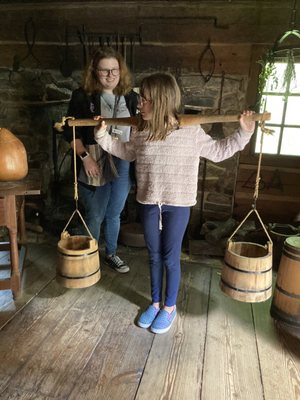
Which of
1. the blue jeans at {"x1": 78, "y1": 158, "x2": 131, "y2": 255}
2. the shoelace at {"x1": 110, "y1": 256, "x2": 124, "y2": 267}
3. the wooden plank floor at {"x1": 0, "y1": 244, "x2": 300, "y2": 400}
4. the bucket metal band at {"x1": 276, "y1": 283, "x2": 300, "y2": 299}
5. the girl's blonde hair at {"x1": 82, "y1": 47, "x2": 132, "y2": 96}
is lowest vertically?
the wooden plank floor at {"x1": 0, "y1": 244, "x2": 300, "y2": 400}

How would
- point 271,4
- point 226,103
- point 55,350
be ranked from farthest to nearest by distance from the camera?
point 226,103 < point 271,4 < point 55,350

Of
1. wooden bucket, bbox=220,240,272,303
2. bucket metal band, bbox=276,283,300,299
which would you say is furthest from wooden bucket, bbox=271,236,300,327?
wooden bucket, bbox=220,240,272,303

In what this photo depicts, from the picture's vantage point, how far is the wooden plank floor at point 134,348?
165 cm

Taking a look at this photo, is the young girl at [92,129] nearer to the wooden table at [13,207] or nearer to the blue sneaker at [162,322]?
the wooden table at [13,207]

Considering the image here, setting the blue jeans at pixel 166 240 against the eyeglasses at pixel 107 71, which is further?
the eyeglasses at pixel 107 71

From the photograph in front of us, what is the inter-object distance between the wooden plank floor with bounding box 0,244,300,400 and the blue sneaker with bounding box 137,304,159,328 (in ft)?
0.16

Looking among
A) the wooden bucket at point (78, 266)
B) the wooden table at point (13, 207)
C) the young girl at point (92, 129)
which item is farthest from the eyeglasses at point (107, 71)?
the wooden bucket at point (78, 266)

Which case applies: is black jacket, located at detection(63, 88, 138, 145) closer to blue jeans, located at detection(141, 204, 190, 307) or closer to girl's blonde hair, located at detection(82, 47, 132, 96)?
girl's blonde hair, located at detection(82, 47, 132, 96)

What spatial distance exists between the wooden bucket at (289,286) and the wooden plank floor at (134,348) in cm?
8

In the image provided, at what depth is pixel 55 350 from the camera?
189 cm

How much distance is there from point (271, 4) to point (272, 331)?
268 centimetres

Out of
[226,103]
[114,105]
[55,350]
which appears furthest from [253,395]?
[226,103]

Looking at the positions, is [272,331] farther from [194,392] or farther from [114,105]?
[114,105]

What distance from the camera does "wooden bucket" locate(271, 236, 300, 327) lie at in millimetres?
2025
